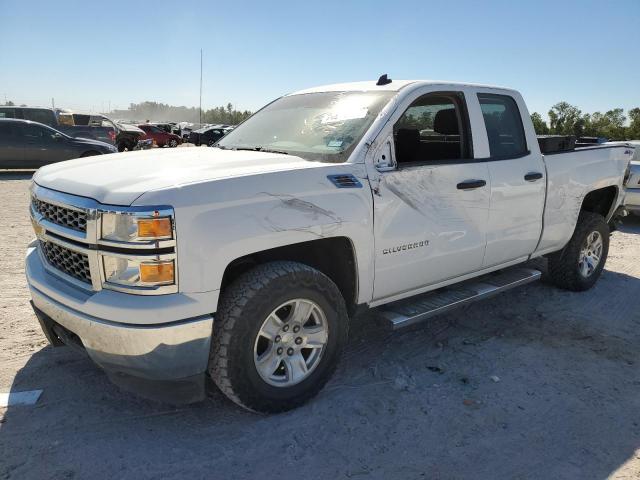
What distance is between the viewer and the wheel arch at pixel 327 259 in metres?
2.97

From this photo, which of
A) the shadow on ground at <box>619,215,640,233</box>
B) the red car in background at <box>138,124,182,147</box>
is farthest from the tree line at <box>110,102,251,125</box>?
the shadow on ground at <box>619,215,640,233</box>

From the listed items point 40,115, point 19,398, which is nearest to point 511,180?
point 19,398

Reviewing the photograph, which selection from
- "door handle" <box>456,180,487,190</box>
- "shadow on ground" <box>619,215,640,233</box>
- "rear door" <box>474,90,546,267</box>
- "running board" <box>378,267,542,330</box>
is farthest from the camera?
"shadow on ground" <box>619,215,640,233</box>

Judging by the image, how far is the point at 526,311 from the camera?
492cm

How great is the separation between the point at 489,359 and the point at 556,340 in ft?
2.60

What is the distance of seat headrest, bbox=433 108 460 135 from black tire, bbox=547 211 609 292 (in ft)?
6.79

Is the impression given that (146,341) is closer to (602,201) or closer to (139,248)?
(139,248)

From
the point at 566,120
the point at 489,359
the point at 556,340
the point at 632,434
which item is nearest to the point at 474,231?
the point at 489,359

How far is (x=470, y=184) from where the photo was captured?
3715mm

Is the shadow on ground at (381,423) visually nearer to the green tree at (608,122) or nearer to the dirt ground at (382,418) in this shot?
the dirt ground at (382,418)

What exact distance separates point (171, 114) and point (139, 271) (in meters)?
159

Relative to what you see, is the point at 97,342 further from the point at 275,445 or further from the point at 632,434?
the point at 632,434

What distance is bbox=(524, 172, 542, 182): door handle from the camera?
13.9 feet

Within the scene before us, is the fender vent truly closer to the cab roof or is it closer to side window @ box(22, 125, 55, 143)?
the cab roof
